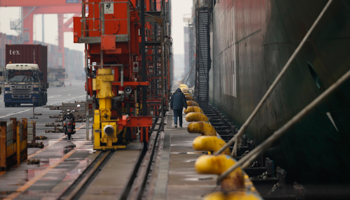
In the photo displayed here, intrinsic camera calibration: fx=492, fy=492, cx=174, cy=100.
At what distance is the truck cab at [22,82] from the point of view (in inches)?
1526

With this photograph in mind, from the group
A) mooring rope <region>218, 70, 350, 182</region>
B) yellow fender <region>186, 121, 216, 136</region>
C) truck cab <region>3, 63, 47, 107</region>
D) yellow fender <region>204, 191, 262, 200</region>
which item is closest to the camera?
mooring rope <region>218, 70, 350, 182</region>

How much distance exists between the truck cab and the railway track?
83.3 feet

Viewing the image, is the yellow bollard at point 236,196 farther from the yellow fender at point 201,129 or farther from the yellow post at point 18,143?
the yellow fender at point 201,129

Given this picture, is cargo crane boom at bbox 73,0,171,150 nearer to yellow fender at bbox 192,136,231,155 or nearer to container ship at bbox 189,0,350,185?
container ship at bbox 189,0,350,185

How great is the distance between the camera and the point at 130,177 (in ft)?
36.5

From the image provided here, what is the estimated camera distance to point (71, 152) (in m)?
15.8

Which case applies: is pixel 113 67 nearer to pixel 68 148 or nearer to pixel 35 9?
pixel 68 148

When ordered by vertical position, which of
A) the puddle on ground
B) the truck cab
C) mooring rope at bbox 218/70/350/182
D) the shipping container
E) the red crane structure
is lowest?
the puddle on ground

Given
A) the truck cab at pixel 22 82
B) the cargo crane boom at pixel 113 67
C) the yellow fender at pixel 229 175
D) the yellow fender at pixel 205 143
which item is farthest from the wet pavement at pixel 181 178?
the truck cab at pixel 22 82

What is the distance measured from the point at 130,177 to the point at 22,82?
3038 centimetres

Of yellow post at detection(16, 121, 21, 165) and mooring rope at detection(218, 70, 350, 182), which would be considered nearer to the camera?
mooring rope at detection(218, 70, 350, 182)

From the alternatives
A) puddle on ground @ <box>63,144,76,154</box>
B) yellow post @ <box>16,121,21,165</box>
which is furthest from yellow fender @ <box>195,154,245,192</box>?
puddle on ground @ <box>63,144,76,154</box>

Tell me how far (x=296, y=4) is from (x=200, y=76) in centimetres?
2982

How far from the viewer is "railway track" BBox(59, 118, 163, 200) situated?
9789 millimetres
